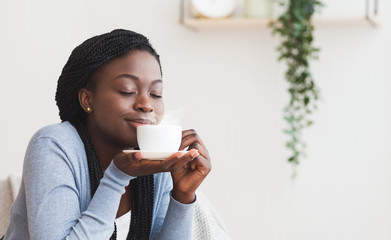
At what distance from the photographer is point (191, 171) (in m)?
1.21

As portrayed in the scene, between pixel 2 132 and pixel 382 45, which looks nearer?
pixel 382 45

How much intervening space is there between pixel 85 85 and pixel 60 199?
0.26m

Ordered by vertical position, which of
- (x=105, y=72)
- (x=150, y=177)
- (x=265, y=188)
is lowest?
(x=265, y=188)

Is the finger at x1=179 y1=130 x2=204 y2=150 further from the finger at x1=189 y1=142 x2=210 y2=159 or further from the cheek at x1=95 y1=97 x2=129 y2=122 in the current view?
the cheek at x1=95 y1=97 x2=129 y2=122

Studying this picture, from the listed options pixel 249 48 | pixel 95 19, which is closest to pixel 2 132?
pixel 95 19

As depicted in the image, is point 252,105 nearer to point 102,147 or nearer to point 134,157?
point 102,147

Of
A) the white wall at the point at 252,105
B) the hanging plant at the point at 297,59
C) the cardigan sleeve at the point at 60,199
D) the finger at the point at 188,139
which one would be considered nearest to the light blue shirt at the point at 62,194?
the cardigan sleeve at the point at 60,199

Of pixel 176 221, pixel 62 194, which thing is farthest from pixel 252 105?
pixel 62 194

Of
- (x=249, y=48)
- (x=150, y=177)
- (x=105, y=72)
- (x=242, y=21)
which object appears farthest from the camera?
(x=249, y=48)

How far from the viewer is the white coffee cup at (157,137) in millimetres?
1061

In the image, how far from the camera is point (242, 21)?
103 inches

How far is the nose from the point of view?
114 cm

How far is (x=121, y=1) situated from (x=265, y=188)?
118 centimetres

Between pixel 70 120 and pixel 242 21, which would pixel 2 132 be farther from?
pixel 70 120
